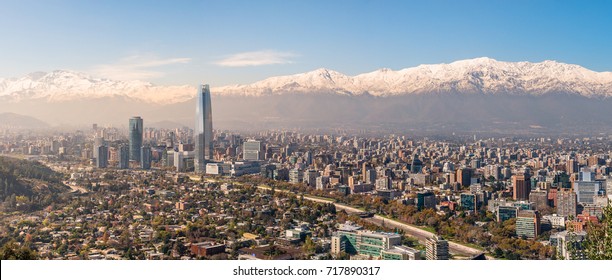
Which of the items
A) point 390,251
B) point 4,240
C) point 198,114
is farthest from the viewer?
point 198,114

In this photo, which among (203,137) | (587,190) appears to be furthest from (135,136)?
(587,190)

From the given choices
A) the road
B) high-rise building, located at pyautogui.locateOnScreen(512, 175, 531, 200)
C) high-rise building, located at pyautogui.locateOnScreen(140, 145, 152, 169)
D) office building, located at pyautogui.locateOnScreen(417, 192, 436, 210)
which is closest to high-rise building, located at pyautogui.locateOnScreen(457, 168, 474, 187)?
high-rise building, located at pyautogui.locateOnScreen(512, 175, 531, 200)

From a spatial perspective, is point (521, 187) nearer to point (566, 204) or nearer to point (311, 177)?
point (566, 204)

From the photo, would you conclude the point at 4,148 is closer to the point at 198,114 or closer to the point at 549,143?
the point at 198,114

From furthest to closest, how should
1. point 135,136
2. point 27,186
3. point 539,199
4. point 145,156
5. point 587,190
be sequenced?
point 145,156
point 135,136
point 587,190
point 539,199
point 27,186

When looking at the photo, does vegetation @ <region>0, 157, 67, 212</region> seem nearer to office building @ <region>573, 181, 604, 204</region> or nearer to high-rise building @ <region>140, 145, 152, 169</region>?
high-rise building @ <region>140, 145, 152, 169</region>

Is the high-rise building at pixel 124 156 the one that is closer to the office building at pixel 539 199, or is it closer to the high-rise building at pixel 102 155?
the high-rise building at pixel 102 155
